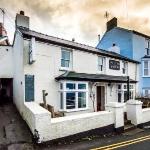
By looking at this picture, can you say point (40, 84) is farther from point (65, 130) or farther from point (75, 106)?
point (65, 130)

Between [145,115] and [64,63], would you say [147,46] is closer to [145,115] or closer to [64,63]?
[145,115]

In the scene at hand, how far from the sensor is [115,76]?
21.2m

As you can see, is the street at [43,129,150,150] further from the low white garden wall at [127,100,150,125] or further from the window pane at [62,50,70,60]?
the window pane at [62,50,70,60]

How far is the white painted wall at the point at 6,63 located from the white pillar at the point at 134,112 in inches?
415

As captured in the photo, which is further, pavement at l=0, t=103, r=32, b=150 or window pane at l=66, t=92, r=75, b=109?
window pane at l=66, t=92, r=75, b=109

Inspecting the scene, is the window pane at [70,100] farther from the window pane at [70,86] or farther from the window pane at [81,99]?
the window pane at [81,99]

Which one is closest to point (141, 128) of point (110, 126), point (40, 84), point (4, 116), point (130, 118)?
point (130, 118)

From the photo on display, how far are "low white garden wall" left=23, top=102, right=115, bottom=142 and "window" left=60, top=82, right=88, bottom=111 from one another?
13.5 feet

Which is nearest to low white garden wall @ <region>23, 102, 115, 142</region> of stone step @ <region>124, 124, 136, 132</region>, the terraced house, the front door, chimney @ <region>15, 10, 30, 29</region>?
the terraced house

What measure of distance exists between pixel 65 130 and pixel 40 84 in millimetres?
5333

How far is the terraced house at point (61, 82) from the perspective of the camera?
11.4m

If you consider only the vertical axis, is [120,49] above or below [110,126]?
above

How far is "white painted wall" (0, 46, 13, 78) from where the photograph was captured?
19.3 m

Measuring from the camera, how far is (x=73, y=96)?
1627 cm
